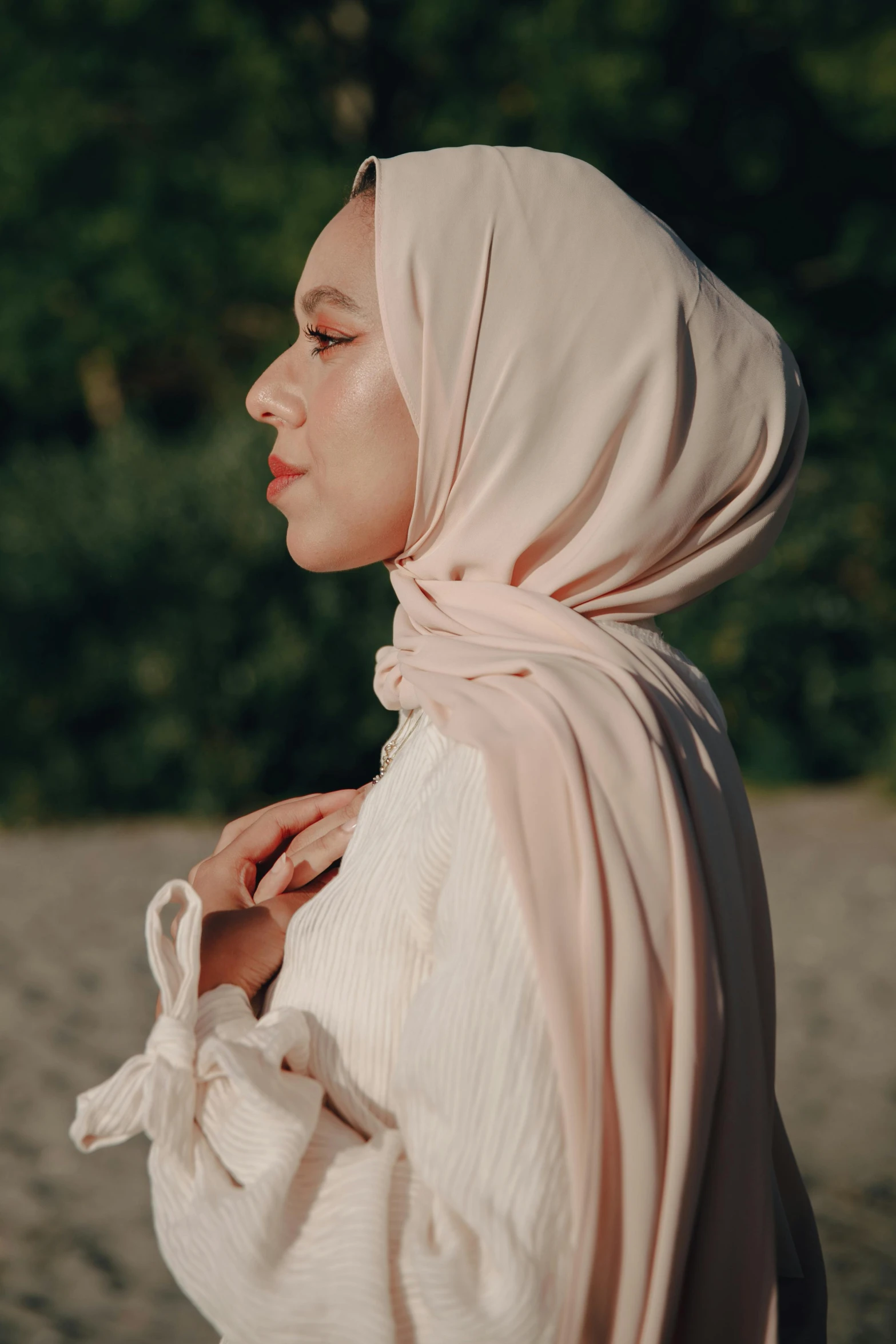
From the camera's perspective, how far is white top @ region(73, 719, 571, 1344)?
1.32 m

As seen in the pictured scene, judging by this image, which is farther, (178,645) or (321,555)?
(178,645)

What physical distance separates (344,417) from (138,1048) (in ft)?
15.3

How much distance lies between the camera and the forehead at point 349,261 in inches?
67.2

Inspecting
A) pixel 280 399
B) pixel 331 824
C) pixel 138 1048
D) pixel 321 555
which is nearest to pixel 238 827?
pixel 331 824

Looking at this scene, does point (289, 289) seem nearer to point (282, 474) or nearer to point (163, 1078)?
point (282, 474)

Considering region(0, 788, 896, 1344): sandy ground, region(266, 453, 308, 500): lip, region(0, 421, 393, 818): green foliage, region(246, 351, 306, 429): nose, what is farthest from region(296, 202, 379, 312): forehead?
region(0, 421, 393, 818): green foliage

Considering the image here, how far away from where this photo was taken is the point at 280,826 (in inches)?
77.7

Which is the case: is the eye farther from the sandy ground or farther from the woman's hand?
the sandy ground

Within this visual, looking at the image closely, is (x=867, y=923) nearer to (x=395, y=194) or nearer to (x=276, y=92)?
(x=395, y=194)

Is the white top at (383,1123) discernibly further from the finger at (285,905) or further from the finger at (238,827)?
the finger at (238,827)

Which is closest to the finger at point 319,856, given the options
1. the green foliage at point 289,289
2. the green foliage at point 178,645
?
the green foliage at point 178,645

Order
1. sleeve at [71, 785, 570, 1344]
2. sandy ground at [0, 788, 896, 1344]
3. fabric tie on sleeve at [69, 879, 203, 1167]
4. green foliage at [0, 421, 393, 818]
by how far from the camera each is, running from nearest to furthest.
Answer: sleeve at [71, 785, 570, 1344] < fabric tie on sleeve at [69, 879, 203, 1167] < sandy ground at [0, 788, 896, 1344] < green foliage at [0, 421, 393, 818]

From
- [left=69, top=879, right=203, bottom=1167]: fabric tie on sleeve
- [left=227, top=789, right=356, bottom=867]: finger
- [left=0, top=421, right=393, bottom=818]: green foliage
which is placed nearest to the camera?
[left=69, top=879, right=203, bottom=1167]: fabric tie on sleeve

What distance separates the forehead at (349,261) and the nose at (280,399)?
10 centimetres
